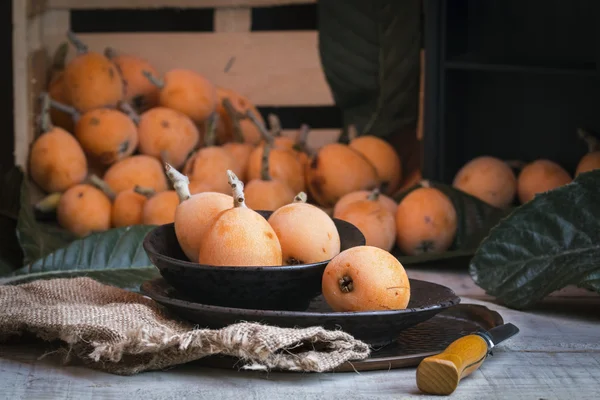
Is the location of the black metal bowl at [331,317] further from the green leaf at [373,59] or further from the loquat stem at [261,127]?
the green leaf at [373,59]

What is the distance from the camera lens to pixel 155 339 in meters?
0.87

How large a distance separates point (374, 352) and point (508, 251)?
1.37ft

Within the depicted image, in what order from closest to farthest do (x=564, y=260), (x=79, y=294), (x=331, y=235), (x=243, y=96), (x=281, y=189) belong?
1. (x=331, y=235)
2. (x=79, y=294)
3. (x=564, y=260)
4. (x=281, y=189)
5. (x=243, y=96)

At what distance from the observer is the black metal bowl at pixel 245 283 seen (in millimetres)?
906

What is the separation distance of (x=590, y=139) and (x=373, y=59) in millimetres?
587

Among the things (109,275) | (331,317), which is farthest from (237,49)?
(331,317)

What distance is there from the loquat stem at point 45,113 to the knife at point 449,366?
3.67ft

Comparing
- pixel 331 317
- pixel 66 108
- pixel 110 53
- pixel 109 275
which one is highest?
pixel 110 53

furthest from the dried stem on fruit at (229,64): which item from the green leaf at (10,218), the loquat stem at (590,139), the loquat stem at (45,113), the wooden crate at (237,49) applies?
the loquat stem at (590,139)

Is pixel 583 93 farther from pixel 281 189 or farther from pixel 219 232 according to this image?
pixel 219 232

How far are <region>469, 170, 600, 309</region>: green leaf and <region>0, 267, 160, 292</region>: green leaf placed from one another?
1.62 ft

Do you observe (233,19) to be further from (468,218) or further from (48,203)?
(468,218)

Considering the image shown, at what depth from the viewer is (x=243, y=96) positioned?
206 cm

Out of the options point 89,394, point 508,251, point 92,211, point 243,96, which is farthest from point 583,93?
point 89,394
